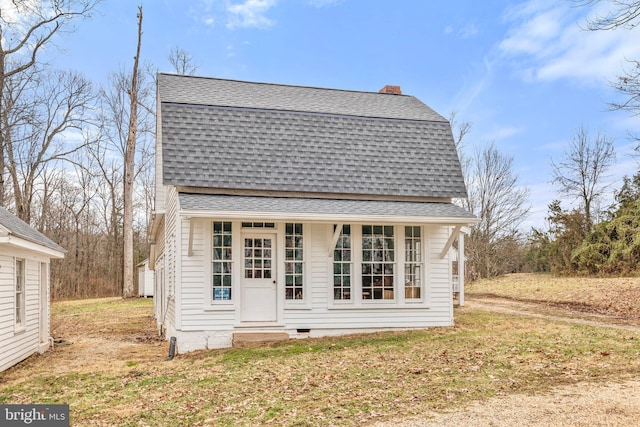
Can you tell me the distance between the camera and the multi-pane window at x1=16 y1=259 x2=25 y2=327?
438 inches

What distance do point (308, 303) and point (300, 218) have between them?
2059mm

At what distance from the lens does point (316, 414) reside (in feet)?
21.6

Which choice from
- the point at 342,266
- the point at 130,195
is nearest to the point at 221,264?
the point at 342,266

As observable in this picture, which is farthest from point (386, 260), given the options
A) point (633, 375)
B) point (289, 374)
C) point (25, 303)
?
point (25, 303)

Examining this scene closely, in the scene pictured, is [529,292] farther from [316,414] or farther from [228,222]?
[316,414]

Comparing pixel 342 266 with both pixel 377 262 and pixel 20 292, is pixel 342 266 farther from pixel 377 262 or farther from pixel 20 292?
pixel 20 292

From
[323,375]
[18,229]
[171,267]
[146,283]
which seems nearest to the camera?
[323,375]

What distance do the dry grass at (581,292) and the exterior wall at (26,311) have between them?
15.2m

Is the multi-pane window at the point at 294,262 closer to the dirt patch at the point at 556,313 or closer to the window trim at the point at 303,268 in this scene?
the window trim at the point at 303,268

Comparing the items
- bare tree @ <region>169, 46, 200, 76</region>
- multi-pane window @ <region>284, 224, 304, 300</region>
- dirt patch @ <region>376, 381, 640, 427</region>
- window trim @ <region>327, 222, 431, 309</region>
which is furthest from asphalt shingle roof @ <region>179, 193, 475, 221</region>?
bare tree @ <region>169, 46, 200, 76</region>

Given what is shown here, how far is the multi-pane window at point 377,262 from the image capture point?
12.5 m

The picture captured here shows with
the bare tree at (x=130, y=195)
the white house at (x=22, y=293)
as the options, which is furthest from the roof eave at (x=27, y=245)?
the bare tree at (x=130, y=195)

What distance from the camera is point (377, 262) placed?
12586mm

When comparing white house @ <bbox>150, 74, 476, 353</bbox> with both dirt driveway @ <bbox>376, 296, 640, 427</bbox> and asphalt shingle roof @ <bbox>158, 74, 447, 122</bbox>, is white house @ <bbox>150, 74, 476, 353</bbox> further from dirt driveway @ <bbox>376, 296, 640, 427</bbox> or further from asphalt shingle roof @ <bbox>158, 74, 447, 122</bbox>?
dirt driveway @ <bbox>376, 296, 640, 427</bbox>
